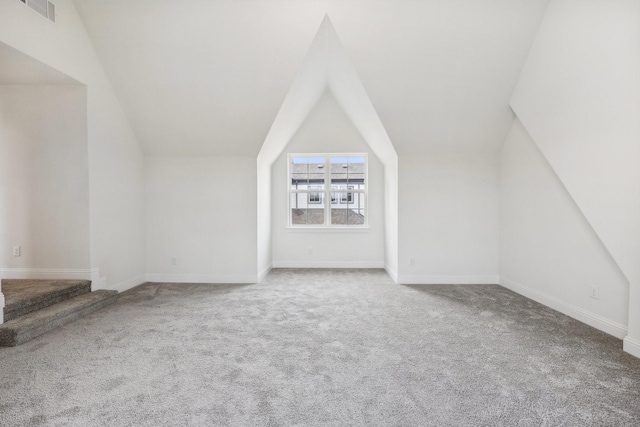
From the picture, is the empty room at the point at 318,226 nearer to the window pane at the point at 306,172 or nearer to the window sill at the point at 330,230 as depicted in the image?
the window sill at the point at 330,230

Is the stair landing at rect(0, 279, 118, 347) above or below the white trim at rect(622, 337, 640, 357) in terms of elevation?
above

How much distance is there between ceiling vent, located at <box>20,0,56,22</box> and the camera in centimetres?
304

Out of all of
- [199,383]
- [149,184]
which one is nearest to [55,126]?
[149,184]

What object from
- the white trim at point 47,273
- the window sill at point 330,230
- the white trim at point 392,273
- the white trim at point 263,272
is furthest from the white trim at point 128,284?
the white trim at point 392,273

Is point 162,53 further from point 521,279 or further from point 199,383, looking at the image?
point 521,279

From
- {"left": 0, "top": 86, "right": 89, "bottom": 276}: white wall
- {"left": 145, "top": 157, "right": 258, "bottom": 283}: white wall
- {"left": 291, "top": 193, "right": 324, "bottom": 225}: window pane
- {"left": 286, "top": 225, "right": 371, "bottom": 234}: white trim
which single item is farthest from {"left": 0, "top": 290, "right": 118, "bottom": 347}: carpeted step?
{"left": 291, "top": 193, "right": 324, "bottom": 225}: window pane

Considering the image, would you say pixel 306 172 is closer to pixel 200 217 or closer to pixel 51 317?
pixel 200 217

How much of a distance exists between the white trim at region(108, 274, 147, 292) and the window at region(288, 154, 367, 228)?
260cm

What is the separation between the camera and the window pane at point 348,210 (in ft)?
20.5

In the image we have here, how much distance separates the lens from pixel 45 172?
383 centimetres

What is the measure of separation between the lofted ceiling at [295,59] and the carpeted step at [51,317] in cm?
235

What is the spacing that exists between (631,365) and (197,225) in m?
4.98

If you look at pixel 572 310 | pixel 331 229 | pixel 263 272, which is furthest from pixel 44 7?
pixel 572 310

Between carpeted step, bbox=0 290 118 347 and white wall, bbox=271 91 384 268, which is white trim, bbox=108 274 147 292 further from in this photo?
white wall, bbox=271 91 384 268
